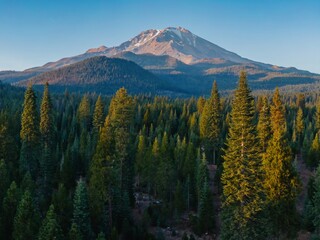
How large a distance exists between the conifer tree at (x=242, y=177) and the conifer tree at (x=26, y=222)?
53.4ft

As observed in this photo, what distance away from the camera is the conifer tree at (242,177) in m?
29.3

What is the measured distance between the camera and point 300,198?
59.7 m

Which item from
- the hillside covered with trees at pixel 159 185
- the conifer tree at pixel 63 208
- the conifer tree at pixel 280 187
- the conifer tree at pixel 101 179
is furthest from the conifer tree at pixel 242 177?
the conifer tree at pixel 63 208

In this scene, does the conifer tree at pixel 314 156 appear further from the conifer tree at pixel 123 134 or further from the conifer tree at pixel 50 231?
the conifer tree at pixel 50 231

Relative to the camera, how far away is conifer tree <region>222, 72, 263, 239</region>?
29.3 metres

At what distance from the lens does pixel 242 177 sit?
97.5 feet

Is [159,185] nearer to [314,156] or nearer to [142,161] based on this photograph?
[142,161]

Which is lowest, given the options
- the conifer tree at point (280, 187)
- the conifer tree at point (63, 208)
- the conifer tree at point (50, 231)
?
the conifer tree at point (63, 208)

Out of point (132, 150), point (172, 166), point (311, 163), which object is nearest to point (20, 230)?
point (172, 166)

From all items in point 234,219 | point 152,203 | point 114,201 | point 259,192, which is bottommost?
point 152,203

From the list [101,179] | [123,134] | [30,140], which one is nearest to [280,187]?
[101,179]

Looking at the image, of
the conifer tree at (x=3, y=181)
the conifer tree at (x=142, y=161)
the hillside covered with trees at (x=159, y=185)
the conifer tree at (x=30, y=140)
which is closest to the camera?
the hillside covered with trees at (x=159, y=185)

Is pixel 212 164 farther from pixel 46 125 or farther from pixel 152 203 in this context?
pixel 46 125

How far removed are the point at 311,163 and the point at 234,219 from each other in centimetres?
5023
